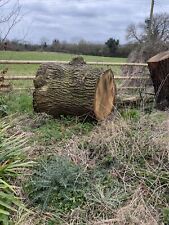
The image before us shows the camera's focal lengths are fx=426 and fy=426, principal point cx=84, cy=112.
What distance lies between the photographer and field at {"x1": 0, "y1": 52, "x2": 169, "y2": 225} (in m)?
4.51

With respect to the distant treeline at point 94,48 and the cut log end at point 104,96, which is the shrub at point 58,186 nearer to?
the cut log end at point 104,96

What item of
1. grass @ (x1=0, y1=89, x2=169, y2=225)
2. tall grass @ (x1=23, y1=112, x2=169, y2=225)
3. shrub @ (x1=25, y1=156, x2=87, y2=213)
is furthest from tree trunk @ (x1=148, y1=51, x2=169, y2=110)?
shrub @ (x1=25, y1=156, x2=87, y2=213)

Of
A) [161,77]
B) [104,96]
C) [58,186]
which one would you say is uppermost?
[161,77]

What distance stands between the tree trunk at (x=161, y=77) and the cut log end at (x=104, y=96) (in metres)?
1.27

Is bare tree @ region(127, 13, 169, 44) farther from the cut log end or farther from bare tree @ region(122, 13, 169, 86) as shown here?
the cut log end

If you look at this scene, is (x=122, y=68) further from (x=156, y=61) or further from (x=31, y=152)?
(x=31, y=152)

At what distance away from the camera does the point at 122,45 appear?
25.1m

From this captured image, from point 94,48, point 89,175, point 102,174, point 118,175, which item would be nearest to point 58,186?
point 89,175

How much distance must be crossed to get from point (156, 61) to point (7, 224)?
5058mm

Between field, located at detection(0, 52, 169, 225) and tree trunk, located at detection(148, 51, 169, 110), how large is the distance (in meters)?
2.16

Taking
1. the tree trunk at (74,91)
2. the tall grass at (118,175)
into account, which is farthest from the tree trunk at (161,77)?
the tall grass at (118,175)

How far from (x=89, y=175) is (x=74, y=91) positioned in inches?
85.2

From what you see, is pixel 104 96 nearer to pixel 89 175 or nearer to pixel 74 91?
pixel 74 91

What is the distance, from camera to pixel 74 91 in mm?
6895
